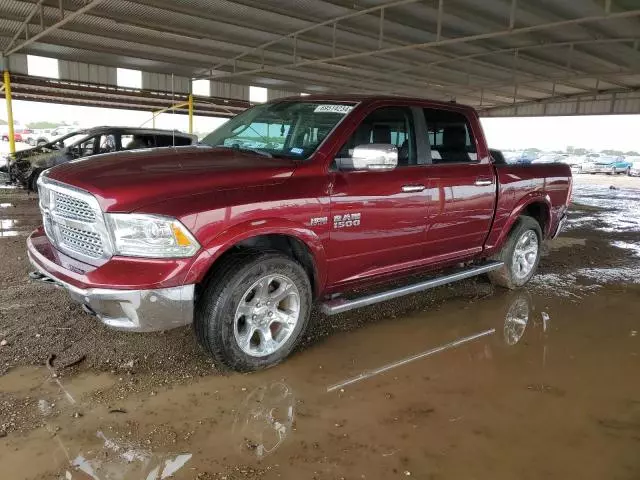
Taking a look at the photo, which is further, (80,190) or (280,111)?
(280,111)

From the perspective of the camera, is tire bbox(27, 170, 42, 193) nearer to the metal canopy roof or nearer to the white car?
the metal canopy roof

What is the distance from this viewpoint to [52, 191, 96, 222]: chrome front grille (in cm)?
286

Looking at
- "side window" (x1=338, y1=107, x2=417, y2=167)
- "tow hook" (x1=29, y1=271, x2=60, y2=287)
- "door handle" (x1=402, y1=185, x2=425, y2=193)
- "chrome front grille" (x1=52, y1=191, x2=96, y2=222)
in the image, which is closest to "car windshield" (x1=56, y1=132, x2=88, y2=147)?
"tow hook" (x1=29, y1=271, x2=60, y2=287)

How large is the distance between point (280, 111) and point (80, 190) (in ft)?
6.00

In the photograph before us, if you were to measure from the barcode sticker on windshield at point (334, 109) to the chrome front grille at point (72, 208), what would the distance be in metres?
1.86

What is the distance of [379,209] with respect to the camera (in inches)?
144

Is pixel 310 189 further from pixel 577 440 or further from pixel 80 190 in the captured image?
pixel 577 440

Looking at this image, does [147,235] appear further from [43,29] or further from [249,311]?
[43,29]

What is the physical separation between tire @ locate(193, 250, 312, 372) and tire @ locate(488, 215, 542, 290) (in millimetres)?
2705

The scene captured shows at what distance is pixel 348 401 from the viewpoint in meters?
2.97

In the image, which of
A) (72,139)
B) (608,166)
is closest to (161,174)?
(72,139)

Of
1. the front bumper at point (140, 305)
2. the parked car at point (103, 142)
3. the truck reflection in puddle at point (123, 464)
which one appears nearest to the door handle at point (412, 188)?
the front bumper at point (140, 305)

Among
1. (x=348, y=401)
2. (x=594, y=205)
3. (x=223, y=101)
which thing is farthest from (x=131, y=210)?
(x=223, y=101)

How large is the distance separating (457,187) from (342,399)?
2188 millimetres
